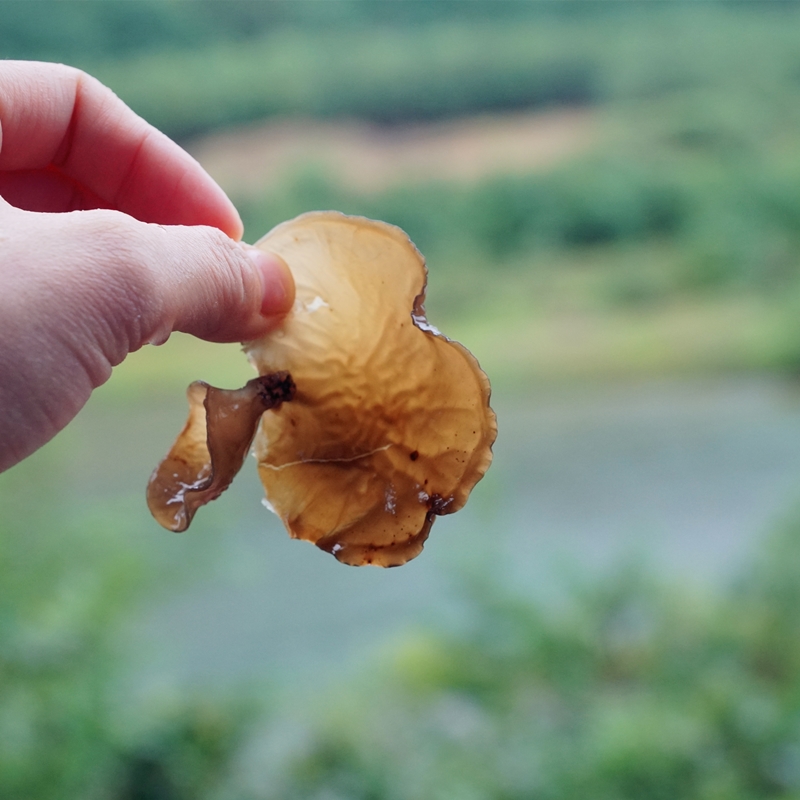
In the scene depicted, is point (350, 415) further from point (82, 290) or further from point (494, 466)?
point (494, 466)

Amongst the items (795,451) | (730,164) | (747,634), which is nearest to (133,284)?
(747,634)

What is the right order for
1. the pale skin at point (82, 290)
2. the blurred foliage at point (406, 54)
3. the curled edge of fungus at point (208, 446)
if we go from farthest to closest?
the blurred foliage at point (406, 54), the curled edge of fungus at point (208, 446), the pale skin at point (82, 290)

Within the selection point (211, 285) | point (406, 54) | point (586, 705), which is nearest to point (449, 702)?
point (586, 705)

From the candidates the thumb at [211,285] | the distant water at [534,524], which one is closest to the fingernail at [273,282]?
the thumb at [211,285]

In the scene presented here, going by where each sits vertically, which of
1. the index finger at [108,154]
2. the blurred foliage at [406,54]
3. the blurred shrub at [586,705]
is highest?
the index finger at [108,154]

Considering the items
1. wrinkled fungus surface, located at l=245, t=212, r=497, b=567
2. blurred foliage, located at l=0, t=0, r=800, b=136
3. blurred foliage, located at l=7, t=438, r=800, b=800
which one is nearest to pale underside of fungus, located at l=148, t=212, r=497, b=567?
wrinkled fungus surface, located at l=245, t=212, r=497, b=567

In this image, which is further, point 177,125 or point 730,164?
point 730,164

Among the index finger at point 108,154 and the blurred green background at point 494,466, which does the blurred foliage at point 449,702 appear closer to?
the blurred green background at point 494,466

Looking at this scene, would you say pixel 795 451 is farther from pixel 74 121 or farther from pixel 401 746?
pixel 74 121
